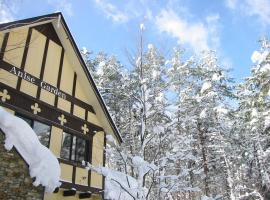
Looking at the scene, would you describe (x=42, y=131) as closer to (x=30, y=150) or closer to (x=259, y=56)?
(x=30, y=150)

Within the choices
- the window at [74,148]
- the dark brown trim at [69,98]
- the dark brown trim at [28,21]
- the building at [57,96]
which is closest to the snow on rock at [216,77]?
the building at [57,96]

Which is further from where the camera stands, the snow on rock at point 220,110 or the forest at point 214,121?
the snow on rock at point 220,110

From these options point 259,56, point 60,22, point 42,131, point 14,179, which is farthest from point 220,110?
point 14,179

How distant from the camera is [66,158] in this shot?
1436cm

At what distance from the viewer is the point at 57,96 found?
48.1ft

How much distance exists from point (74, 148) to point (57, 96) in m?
2.39

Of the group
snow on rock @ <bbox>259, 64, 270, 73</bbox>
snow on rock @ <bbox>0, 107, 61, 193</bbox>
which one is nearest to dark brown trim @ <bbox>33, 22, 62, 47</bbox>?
snow on rock @ <bbox>0, 107, 61, 193</bbox>

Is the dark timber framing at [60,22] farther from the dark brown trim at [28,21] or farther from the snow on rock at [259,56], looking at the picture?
the snow on rock at [259,56]

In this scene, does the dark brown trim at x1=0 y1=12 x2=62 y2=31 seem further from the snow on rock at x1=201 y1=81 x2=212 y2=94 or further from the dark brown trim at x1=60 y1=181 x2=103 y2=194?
the snow on rock at x1=201 y1=81 x2=212 y2=94

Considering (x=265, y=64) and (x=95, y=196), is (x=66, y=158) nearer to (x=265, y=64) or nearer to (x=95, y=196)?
(x=95, y=196)

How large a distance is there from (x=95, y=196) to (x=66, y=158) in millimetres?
2457

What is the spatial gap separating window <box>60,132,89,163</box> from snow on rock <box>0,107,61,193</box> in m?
4.37

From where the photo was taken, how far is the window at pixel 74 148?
1451cm

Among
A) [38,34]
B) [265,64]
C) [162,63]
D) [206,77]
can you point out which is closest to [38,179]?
[162,63]
